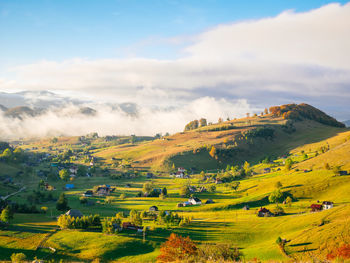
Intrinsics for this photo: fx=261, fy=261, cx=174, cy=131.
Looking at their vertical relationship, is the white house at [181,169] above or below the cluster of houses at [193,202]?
above

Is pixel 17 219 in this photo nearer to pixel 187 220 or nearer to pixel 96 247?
pixel 96 247

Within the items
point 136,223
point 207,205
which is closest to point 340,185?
point 207,205

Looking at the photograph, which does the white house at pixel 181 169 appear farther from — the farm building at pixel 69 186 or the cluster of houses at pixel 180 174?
the farm building at pixel 69 186

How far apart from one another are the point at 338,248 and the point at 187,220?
3775cm

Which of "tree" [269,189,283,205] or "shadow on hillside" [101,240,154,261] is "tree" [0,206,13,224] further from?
"tree" [269,189,283,205]

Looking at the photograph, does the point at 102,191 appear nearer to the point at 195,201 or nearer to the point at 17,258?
the point at 195,201

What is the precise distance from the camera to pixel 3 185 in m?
125

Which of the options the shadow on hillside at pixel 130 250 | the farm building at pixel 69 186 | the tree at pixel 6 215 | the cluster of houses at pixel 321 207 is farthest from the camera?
the farm building at pixel 69 186

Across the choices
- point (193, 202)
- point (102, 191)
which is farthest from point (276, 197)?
point (102, 191)

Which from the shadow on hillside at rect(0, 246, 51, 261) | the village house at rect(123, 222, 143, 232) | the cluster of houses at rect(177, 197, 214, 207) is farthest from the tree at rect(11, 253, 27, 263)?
the cluster of houses at rect(177, 197, 214, 207)

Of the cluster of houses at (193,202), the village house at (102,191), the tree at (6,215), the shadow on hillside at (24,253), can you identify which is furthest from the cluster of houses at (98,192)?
the shadow on hillside at (24,253)

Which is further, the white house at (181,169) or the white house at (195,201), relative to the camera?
the white house at (181,169)

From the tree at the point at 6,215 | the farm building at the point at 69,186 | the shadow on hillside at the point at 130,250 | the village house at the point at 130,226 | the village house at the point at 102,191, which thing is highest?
the tree at the point at 6,215

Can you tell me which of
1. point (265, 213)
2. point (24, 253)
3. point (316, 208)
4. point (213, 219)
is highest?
point (24, 253)
